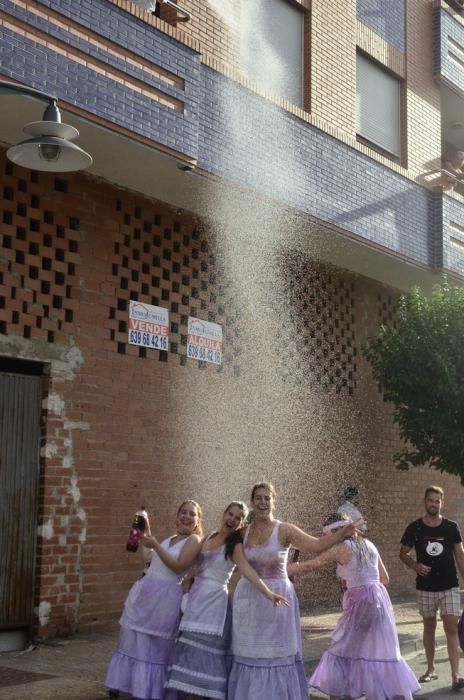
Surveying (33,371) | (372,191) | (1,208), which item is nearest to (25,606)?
(33,371)

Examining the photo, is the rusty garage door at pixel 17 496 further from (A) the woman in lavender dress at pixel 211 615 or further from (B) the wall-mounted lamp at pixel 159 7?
(B) the wall-mounted lamp at pixel 159 7

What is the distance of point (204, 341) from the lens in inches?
474

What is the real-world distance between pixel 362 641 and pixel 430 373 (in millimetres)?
5765

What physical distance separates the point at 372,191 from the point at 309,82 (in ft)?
5.69

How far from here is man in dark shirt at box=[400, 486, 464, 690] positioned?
29.3 feet

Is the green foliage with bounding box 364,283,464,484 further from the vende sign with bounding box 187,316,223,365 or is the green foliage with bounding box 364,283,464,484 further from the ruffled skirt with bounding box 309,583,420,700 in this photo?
the ruffled skirt with bounding box 309,583,420,700

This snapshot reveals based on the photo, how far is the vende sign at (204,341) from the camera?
11.8 m

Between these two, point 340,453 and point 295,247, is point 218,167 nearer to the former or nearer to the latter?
point 295,247

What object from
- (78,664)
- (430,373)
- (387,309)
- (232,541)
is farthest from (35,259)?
(387,309)

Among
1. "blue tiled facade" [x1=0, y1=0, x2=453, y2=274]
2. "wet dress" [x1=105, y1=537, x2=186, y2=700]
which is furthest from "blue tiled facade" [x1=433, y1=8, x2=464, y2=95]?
"wet dress" [x1=105, y1=537, x2=186, y2=700]

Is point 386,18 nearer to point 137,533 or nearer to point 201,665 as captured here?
point 137,533

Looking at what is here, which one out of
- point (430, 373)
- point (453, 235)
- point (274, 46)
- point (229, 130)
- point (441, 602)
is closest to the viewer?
point (441, 602)

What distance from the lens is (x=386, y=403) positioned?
50.4 feet

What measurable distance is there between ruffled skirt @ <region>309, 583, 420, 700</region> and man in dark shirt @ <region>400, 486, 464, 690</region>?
1.41 m
